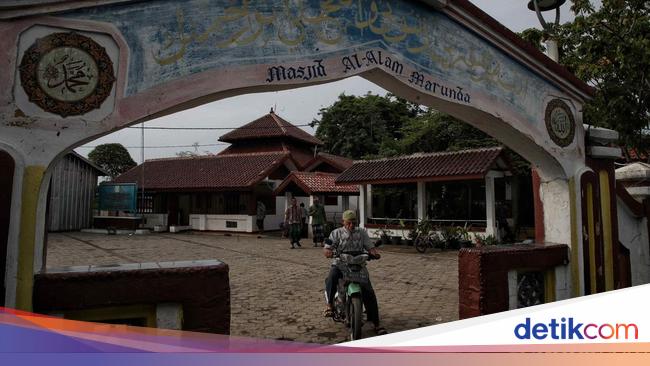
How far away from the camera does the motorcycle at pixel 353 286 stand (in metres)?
4.70

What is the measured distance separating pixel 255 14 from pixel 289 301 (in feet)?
14.5

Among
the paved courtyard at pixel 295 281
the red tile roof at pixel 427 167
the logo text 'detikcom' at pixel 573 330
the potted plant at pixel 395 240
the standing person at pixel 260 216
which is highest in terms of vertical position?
the red tile roof at pixel 427 167

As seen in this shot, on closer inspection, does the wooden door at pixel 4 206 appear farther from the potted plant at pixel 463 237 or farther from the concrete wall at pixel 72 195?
the concrete wall at pixel 72 195

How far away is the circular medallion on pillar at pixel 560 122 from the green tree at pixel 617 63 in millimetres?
3304

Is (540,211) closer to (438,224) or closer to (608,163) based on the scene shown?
(608,163)

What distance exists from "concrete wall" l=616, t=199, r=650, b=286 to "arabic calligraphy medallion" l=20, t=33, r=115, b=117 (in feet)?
23.7

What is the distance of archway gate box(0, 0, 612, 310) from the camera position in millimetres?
3020

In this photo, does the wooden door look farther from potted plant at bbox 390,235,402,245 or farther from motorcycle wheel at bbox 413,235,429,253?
potted plant at bbox 390,235,402,245

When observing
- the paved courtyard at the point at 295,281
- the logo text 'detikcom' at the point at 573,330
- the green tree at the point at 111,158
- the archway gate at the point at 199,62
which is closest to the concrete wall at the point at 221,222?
the paved courtyard at the point at 295,281

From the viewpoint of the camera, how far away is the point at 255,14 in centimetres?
373

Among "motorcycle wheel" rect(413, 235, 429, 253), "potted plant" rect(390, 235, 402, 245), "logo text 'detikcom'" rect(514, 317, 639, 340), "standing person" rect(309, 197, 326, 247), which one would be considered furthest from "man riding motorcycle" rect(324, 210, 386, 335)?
"potted plant" rect(390, 235, 402, 245)

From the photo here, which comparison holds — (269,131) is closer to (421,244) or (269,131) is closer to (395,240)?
(395,240)

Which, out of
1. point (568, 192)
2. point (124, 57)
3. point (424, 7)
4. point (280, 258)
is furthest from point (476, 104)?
point (280, 258)

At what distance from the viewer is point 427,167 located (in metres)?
15.0
